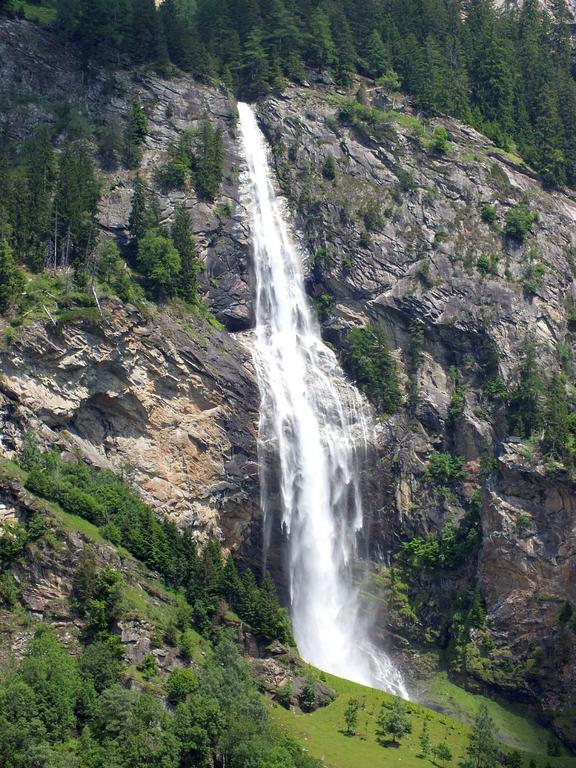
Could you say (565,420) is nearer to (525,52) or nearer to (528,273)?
(528,273)

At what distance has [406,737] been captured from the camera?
69500mm

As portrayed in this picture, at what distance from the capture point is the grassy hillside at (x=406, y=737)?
65625 millimetres

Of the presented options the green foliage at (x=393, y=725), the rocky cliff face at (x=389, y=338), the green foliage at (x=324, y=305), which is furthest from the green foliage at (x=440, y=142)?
the green foliage at (x=393, y=725)

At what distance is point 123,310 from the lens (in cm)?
8056

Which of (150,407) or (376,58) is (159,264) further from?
(376,58)

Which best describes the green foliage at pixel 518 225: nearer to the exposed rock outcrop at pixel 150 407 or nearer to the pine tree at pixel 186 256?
the pine tree at pixel 186 256

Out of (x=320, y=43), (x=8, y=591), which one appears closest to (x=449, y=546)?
(x=8, y=591)

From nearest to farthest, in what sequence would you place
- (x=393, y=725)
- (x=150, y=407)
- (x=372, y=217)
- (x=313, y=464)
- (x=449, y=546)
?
(x=393, y=725) < (x=150, y=407) < (x=449, y=546) < (x=313, y=464) < (x=372, y=217)

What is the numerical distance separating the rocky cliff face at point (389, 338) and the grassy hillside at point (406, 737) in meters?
2.19

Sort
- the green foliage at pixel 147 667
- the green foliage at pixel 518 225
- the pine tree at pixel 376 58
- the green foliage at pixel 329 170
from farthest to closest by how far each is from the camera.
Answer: the pine tree at pixel 376 58, the green foliage at pixel 329 170, the green foliage at pixel 518 225, the green foliage at pixel 147 667

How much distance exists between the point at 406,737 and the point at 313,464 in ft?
80.0

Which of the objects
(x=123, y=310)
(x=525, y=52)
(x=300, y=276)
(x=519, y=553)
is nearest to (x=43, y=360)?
(x=123, y=310)

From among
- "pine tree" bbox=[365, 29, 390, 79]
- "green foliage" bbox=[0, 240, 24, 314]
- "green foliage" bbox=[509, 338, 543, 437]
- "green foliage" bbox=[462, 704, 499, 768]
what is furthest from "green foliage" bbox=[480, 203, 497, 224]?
"green foliage" bbox=[462, 704, 499, 768]

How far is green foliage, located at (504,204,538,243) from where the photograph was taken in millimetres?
102875
